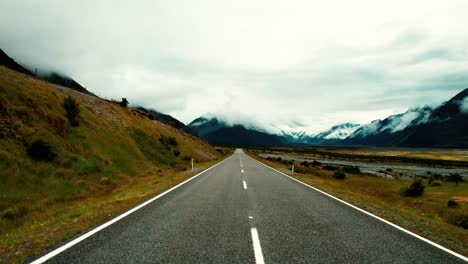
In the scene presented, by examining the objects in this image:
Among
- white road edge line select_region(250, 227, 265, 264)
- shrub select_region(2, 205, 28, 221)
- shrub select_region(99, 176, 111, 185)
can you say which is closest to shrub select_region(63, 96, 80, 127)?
shrub select_region(99, 176, 111, 185)

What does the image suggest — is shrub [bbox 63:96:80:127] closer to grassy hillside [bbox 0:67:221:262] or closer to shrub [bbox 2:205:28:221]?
grassy hillside [bbox 0:67:221:262]

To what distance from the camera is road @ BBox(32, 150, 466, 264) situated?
5758mm

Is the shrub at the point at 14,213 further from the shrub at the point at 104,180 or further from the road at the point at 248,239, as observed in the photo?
the shrub at the point at 104,180

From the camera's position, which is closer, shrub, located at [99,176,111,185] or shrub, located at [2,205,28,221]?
shrub, located at [2,205,28,221]

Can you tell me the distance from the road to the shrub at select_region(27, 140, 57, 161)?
536 inches

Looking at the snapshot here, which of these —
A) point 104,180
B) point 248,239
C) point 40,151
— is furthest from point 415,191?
point 40,151

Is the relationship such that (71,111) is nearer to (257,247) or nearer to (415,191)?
(257,247)

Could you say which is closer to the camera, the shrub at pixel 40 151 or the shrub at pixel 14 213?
the shrub at pixel 14 213

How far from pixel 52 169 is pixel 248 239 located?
18.1 metres

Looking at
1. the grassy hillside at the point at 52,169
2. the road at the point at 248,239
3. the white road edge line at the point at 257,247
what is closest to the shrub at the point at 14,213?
the grassy hillside at the point at 52,169

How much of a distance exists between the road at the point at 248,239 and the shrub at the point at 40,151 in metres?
13.6

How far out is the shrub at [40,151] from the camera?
789 inches

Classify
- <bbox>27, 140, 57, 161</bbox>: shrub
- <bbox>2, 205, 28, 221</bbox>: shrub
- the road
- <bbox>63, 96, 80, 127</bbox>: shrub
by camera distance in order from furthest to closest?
<bbox>63, 96, 80, 127</bbox>: shrub
<bbox>27, 140, 57, 161</bbox>: shrub
<bbox>2, 205, 28, 221</bbox>: shrub
the road

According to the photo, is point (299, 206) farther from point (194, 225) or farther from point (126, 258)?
point (126, 258)
